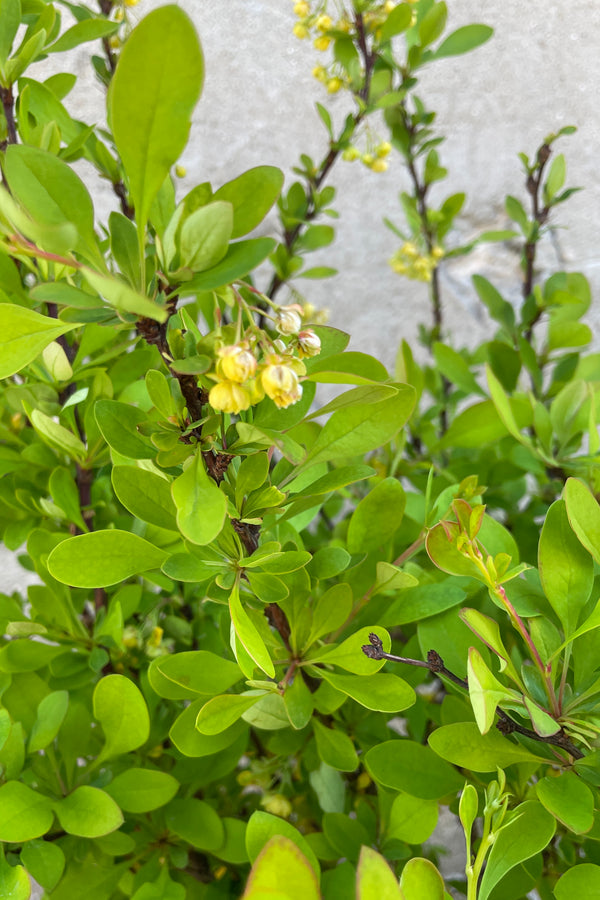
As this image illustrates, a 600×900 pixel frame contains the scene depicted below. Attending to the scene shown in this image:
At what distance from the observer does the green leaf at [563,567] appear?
263 millimetres

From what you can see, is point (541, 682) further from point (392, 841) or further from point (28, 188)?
point (28, 188)

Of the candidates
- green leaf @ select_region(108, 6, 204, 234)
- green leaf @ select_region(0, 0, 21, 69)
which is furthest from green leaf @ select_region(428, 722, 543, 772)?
green leaf @ select_region(0, 0, 21, 69)

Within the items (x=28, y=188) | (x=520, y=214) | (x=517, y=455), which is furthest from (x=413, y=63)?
(x=28, y=188)

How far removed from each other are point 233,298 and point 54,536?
18 cm

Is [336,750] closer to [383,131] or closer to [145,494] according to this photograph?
[145,494]

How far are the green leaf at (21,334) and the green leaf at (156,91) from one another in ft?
0.16

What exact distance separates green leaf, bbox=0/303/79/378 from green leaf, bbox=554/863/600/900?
24 cm

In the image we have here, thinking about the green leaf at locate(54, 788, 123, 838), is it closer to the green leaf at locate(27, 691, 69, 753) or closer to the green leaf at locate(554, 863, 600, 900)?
the green leaf at locate(27, 691, 69, 753)

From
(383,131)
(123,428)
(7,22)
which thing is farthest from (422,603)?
(383,131)

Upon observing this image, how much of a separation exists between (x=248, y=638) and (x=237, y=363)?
0.09 m

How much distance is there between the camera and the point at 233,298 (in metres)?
0.20

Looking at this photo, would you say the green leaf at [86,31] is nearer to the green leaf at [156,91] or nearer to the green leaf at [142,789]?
the green leaf at [156,91]

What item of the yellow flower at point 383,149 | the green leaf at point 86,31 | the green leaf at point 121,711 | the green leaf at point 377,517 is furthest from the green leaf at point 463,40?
the green leaf at point 121,711

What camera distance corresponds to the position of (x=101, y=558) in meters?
0.25
